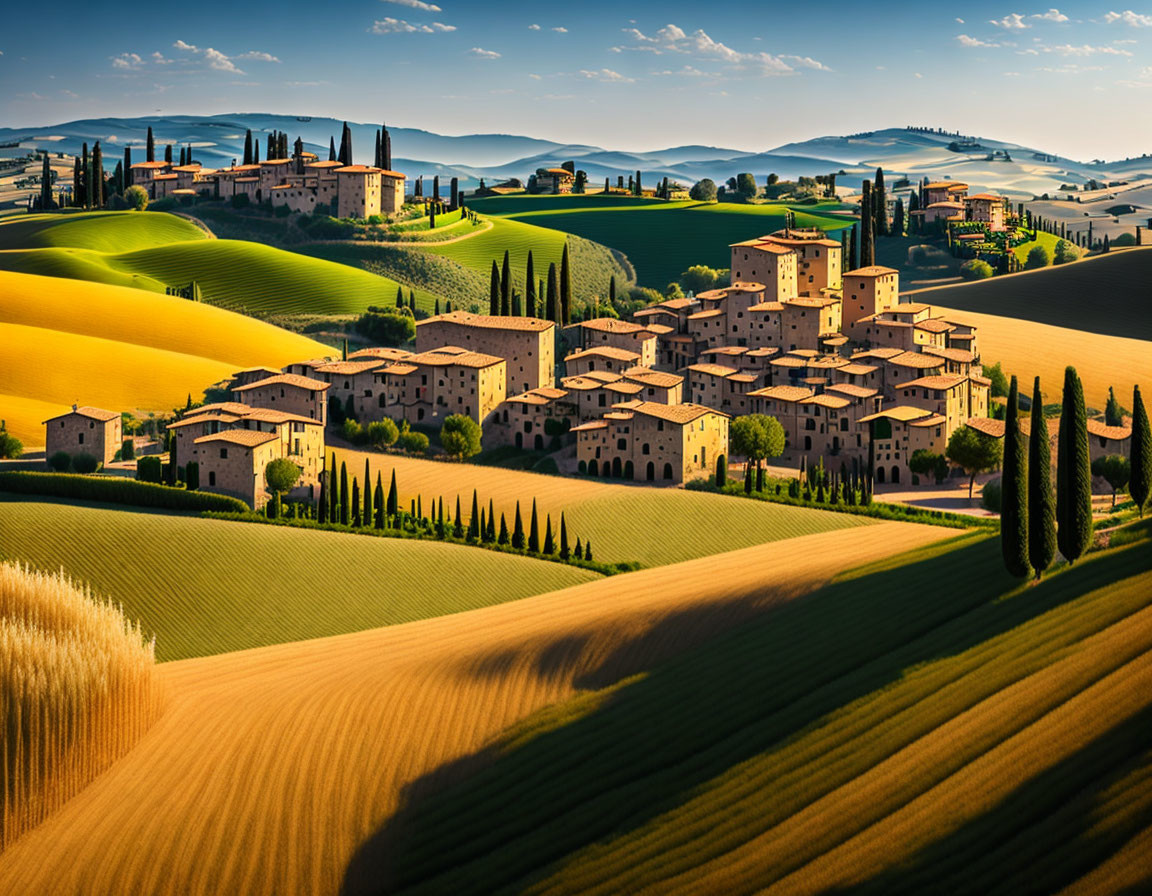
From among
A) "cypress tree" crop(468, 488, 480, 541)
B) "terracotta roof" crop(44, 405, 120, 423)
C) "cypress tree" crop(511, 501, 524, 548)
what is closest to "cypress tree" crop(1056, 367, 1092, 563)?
"cypress tree" crop(511, 501, 524, 548)

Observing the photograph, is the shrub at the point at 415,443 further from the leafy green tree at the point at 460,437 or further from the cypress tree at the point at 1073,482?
the cypress tree at the point at 1073,482

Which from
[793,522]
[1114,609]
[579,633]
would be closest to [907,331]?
[793,522]

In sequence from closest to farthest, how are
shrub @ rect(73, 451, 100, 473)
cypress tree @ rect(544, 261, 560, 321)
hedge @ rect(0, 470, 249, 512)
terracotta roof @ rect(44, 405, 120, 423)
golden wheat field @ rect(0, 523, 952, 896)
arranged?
golden wheat field @ rect(0, 523, 952, 896), hedge @ rect(0, 470, 249, 512), shrub @ rect(73, 451, 100, 473), terracotta roof @ rect(44, 405, 120, 423), cypress tree @ rect(544, 261, 560, 321)

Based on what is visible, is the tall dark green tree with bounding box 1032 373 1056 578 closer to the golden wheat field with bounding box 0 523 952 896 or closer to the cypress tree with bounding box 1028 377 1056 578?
the cypress tree with bounding box 1028 377 1056 578

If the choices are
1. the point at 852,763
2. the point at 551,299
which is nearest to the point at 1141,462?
the point at 852,763

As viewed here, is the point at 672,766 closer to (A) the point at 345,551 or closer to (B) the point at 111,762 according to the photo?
(B) the point at 111,762

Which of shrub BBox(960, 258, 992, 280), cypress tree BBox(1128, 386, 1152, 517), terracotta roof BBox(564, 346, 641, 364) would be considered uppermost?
shrub BBox(960, 258, 992, 280)

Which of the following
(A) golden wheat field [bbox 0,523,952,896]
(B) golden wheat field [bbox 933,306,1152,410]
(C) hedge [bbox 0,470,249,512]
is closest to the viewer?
(A) golden wheat field [bbox 0,523,952,896]

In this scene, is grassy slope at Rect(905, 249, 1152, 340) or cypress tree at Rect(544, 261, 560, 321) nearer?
cypress tree at Rect(544, 261, 560, 321)
